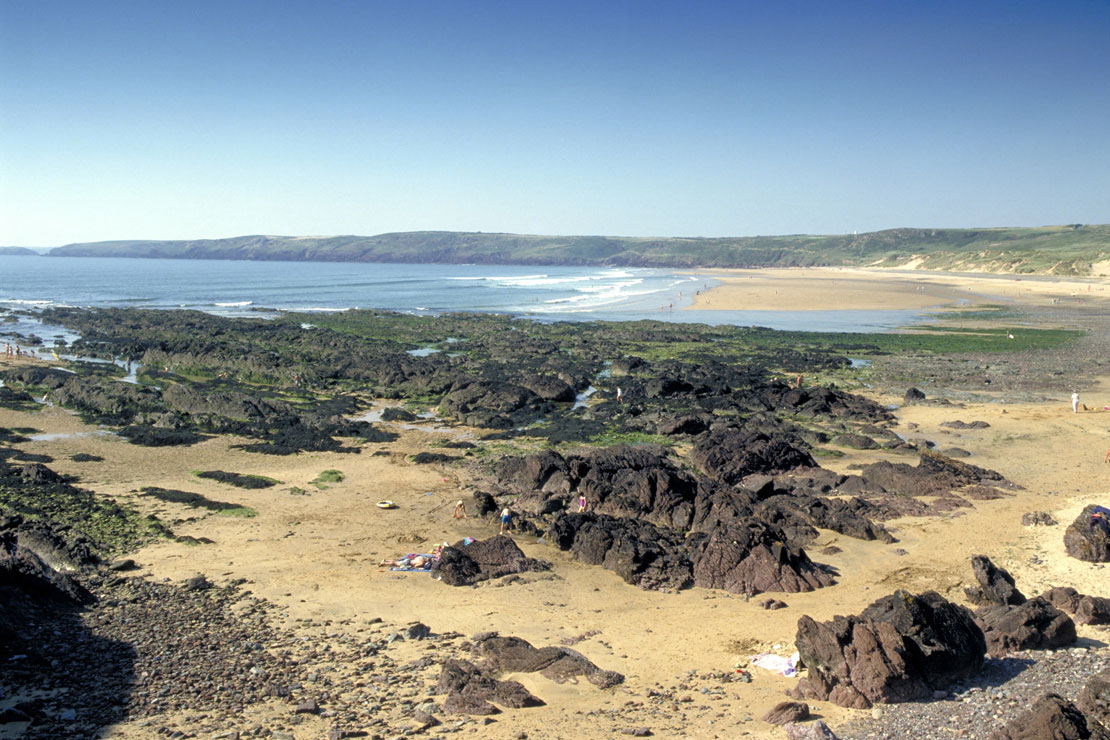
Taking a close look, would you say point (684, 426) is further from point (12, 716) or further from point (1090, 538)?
point (12, 716)

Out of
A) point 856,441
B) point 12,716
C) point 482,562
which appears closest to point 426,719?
point 12,716

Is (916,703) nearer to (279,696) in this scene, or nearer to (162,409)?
(279,696)

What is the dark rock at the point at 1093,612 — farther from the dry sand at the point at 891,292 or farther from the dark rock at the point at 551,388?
the dry sand at the point at 891,292

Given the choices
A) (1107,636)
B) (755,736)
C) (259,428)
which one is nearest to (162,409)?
(259,428)

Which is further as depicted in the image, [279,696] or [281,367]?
[281,367]

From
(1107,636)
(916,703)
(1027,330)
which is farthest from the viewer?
(1027,330)

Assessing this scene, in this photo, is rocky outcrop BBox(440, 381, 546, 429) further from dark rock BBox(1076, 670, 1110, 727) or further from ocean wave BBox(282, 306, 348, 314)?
ocean wave BBox(282, 306, 348, 314)
